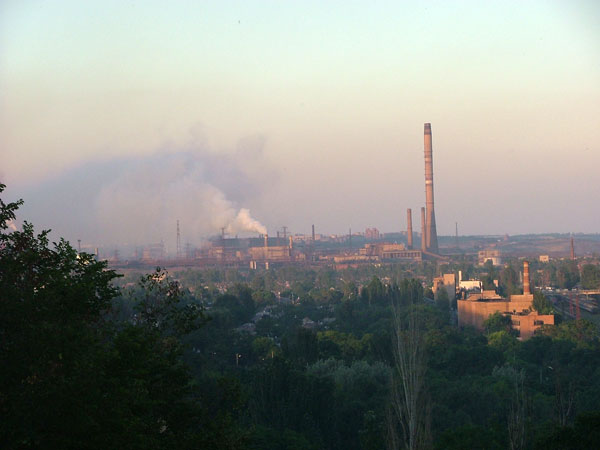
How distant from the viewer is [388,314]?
4206 centimetres

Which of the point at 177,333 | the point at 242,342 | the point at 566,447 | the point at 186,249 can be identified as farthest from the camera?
the point at 186,249

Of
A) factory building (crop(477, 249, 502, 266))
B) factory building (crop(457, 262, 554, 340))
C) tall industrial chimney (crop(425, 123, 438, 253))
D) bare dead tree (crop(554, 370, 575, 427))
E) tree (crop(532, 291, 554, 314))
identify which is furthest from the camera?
factory building (crop(477, 249, 502, 266))

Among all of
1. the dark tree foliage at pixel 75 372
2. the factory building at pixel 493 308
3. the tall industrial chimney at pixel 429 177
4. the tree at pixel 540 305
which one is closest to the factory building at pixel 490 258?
the tall industrial chimney at pixel 429 177

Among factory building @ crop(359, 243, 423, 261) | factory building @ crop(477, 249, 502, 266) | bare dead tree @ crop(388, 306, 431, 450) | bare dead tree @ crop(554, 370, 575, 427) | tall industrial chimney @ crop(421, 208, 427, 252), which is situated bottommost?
bare dead tree @ crop(554, 370, 575, 427)

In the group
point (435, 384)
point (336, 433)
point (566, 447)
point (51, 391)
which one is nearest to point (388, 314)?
point (435, 384)

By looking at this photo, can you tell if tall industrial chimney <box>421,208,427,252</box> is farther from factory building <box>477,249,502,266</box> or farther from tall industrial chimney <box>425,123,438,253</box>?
factory building <box>477,249,502,266</box>

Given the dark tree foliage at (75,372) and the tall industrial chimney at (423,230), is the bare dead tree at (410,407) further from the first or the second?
the tall industrial chimney at (423,230)

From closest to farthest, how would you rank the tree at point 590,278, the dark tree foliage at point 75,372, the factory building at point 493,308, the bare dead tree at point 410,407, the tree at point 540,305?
the dark tree foliage at point 75,372 → the bare dead tree at point 410,407 → the tree at point 540,305 → the factory building at point 493,308 → the tree at point 590,278

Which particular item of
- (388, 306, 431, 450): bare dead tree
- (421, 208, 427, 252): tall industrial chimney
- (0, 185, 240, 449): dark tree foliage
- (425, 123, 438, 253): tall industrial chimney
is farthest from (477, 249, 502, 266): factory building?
(0, 185, 240, 449): dark tree foliage

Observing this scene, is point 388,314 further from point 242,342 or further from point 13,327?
point 13,327

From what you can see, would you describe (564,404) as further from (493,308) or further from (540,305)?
(493,308)

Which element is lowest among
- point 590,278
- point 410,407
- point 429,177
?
point 410,407

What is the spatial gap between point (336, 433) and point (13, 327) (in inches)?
449

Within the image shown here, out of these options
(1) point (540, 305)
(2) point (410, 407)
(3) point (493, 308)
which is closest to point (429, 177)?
(3) point (493, 308)
